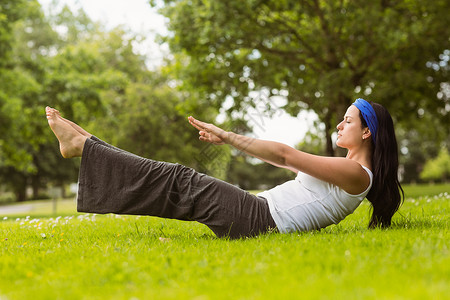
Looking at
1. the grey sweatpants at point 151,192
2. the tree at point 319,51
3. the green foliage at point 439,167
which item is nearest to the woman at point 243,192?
the grey sweatpants at point 151,192

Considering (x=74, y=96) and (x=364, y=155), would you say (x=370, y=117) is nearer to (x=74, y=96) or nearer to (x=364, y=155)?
(x=364, y=155)

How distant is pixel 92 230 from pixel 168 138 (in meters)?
23.2

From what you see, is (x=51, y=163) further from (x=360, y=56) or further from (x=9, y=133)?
(x=360, y=56)

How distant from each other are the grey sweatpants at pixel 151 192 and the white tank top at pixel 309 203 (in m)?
0.36

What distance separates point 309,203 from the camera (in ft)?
13.6

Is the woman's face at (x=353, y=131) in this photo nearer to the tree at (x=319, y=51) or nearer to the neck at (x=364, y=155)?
the neck at (x=364, y=155)

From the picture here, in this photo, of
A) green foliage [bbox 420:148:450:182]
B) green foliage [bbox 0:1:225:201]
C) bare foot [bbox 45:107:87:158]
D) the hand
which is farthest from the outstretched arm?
green foliage [bbox 420:148:450:182]

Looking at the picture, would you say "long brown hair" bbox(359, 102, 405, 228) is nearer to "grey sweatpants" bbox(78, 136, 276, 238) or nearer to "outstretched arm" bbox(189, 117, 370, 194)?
"outstretched arm" bbox(189, 117, 370, 194)

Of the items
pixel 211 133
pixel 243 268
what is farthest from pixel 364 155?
pixel 243 268

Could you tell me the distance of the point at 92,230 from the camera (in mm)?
5543

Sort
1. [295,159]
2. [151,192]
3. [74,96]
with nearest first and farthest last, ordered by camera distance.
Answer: [295,159] < [151,192] < [74,96]

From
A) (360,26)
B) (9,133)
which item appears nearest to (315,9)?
(360,26)

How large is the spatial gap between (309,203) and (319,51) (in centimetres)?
1158

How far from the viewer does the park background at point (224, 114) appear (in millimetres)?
2561
